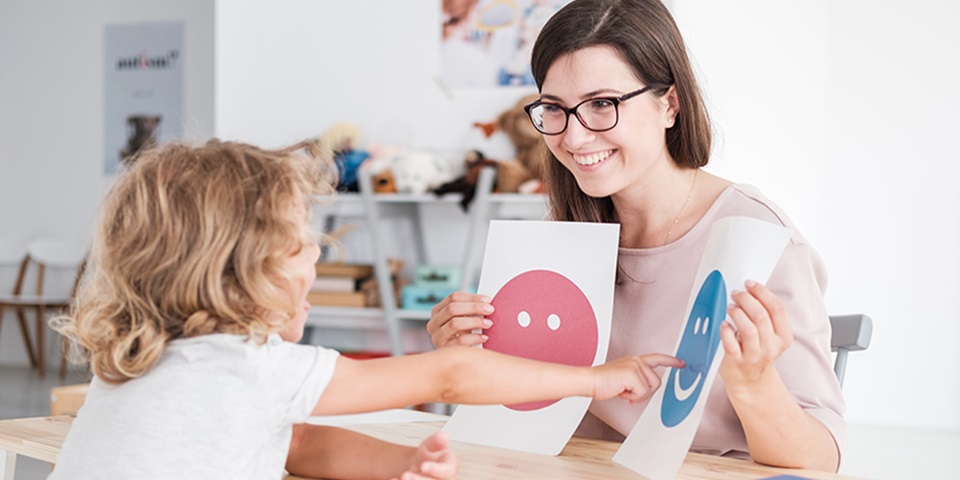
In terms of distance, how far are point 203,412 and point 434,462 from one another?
0.79 ft

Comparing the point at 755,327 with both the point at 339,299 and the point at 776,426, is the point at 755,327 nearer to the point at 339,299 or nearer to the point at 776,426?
the point at 776,426

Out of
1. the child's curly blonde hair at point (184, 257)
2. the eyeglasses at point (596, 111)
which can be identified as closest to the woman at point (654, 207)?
the eyeglasses at point (596, 111)

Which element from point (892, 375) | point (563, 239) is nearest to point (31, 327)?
point (892, 375)

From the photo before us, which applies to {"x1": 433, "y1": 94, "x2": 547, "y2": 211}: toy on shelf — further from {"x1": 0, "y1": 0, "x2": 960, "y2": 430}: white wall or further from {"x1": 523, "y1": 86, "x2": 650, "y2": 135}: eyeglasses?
{"x1": 523, "y1": 86, "x2": 650, "y2": 135}: eyeglasses

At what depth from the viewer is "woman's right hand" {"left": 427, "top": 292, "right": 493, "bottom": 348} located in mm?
1440

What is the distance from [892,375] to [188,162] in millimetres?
4275

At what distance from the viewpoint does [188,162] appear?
1.06 metres

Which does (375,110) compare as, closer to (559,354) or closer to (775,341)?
(559,354)

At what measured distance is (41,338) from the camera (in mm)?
6910

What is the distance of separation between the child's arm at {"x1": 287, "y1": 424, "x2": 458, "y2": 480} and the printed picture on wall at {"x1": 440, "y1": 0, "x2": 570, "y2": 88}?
11.5ft

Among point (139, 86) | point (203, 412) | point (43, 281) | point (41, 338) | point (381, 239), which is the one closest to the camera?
point (203, 412)

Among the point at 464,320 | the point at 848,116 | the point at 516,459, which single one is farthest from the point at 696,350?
the point at 848,116

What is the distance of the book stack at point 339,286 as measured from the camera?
455cm

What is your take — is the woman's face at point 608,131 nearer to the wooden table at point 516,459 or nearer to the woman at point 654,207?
the woman at point 654,207
